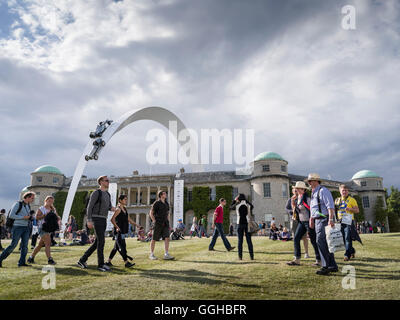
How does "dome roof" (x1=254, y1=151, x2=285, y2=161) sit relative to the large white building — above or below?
above

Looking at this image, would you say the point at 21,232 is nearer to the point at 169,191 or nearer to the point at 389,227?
the point at 169,191

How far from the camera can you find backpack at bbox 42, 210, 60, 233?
28.1 ft

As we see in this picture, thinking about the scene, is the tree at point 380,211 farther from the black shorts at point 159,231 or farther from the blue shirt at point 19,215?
the blue shirt at point 19,215

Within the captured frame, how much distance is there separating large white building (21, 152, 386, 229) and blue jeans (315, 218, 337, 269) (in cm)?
3860

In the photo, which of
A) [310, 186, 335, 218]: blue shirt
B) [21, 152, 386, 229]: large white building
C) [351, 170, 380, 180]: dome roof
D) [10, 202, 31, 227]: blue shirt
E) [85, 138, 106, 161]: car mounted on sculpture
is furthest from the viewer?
[351, 170, 380, 180]: dome roof

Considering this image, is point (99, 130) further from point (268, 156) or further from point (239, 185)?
point (268, 156)

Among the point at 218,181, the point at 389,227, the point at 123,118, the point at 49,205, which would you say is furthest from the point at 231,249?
the point at 389,227

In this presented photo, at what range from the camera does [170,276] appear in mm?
6414

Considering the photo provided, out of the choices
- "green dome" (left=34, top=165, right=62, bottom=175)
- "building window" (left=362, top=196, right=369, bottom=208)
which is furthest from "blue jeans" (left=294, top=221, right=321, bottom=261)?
"green dome" (left=34, top=165, right=62, bottom=175)

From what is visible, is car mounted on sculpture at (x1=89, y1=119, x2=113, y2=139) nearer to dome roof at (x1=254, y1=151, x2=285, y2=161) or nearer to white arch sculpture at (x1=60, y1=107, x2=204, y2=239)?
white arch sculpture at (x1=60, y1=107, x2=204, y2=239)

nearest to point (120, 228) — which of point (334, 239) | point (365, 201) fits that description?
point (334, 239)

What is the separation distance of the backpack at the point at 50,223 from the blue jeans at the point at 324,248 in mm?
7174

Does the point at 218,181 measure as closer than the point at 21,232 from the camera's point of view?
No
